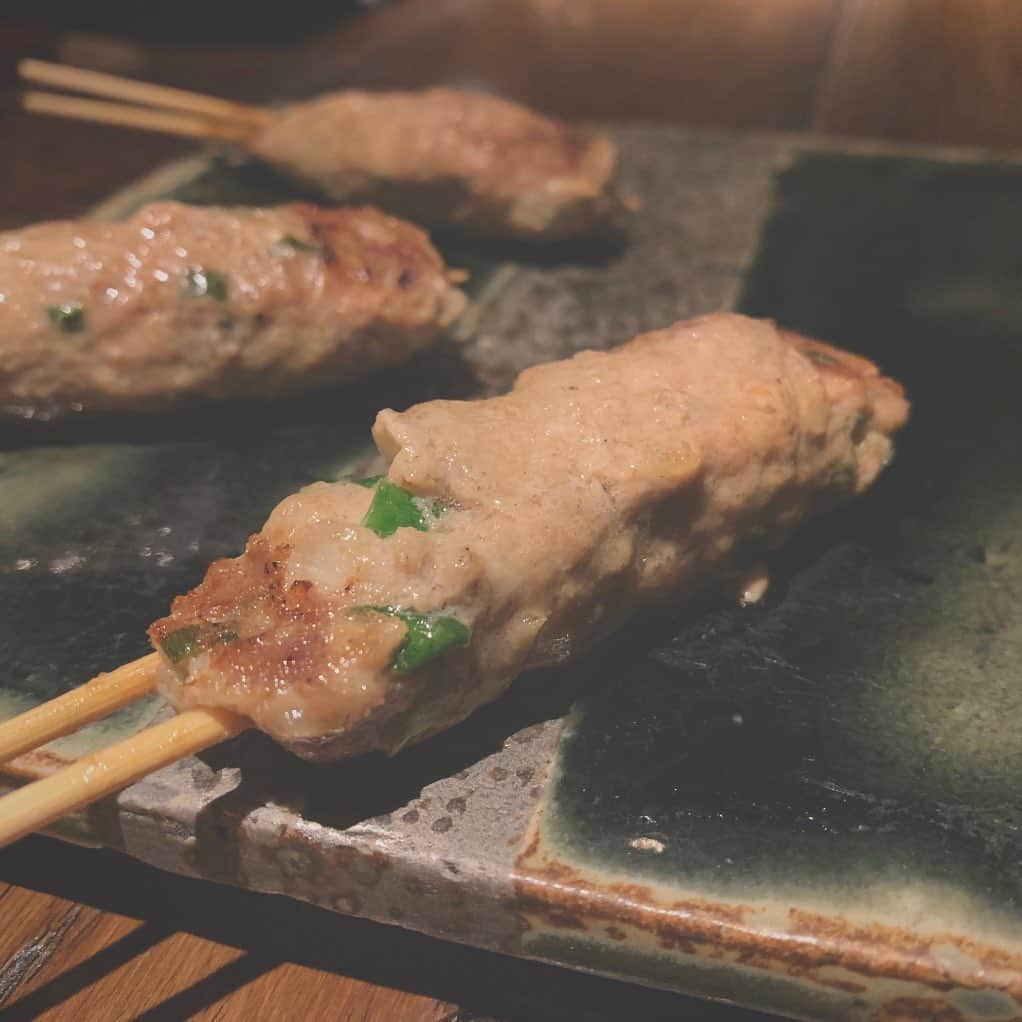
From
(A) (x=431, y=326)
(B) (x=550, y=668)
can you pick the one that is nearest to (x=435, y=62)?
(A) (x=431, y=326)

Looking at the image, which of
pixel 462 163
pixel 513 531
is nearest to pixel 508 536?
pixel 513 531

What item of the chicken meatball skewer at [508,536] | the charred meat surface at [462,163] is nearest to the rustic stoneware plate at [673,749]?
the chicken meatball skewer at [508,536]

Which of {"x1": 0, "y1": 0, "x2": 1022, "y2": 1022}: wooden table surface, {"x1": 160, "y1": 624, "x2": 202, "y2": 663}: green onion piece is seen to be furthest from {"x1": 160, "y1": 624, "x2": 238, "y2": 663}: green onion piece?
{"x1": 0, "y1": 0, "x2": 1022, "y2": 1022}: wooden table surface

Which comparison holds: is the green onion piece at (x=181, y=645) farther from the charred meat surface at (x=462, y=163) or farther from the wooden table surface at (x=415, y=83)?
the charred meat surface at (x=462, y=163)

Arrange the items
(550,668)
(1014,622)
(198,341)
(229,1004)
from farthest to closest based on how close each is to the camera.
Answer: (198,341) → (1014,622) → (550,668) → (229,1004)

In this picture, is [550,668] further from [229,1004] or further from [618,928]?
[229,1004]

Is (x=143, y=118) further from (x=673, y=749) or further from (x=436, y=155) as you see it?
(x=673, y=749)
